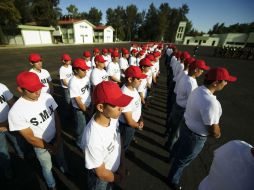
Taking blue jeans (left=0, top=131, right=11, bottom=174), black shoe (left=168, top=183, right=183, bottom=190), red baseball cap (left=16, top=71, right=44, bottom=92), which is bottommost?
black shoe (left=168, top=183, right=183, bottom=190)

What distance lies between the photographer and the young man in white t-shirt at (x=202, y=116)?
96.7 inches

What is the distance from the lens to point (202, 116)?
2.52 metres

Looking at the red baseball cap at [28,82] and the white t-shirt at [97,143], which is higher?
the red baseball cap at [28,82]

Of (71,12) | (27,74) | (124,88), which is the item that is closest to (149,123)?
(124,88)

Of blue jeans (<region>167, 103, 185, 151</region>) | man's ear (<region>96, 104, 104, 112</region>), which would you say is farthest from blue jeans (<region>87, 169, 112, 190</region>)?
blue jeans (<region>167, 103, 185, 151</region>)

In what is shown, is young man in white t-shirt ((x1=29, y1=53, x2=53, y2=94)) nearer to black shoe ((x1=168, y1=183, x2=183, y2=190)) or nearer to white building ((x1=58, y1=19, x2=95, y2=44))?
black shoe ((x1=168, y1=183, x2=183, y2=190))

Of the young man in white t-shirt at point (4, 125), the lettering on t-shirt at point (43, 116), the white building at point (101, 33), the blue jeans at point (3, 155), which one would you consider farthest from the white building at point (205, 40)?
the blue jeans at point (3, 155)

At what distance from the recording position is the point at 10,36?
3781cm

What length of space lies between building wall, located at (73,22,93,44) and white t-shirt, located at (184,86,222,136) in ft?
184

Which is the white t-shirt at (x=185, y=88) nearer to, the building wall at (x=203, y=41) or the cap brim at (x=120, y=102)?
the cap brim at (x=120, y=102)

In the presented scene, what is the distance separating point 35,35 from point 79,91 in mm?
45590

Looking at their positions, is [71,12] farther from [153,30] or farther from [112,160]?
[112,160]

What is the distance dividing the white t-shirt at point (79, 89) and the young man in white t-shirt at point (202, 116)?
8.26 ft

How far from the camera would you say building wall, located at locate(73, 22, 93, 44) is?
171 ft
